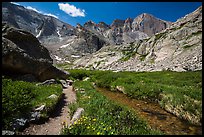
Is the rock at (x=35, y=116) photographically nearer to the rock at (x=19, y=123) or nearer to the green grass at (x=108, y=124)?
the rock at (x=19, y=123)

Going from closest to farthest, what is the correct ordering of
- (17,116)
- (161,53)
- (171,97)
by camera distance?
(17,116) < (171,97) < (161,53)

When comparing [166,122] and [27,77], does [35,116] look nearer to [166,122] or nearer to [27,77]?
[166,122]

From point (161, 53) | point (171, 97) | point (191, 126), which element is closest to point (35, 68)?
point (171, 97)

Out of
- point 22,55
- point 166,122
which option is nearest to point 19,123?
point 166,122

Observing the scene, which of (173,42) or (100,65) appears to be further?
(100,65)

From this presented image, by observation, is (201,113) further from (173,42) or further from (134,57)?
(134,57)

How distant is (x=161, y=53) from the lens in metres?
108

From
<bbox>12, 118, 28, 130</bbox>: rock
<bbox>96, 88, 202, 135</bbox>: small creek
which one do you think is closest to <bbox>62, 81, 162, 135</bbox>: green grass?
<bbox>96, 88, 202, 135</bbox>: small creek

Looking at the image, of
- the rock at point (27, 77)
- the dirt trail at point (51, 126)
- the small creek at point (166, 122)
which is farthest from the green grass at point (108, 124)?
the rock at point (27, 77)

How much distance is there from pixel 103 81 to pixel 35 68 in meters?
16.3

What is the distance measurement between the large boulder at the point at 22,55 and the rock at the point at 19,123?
534 inches

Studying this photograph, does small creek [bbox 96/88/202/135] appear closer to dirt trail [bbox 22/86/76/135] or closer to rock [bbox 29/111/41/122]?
dirt trail [bbox 22/86/76/135]

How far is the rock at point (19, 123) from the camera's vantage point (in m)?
11.0

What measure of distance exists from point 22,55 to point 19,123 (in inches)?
636
